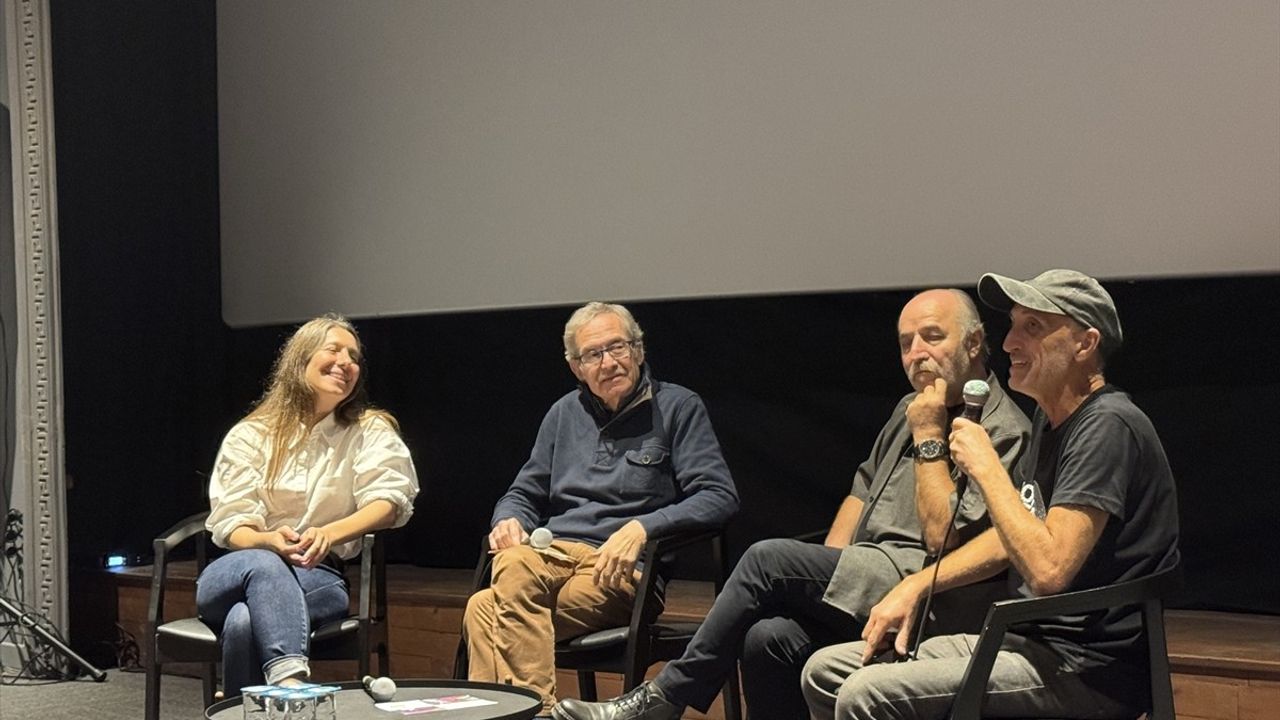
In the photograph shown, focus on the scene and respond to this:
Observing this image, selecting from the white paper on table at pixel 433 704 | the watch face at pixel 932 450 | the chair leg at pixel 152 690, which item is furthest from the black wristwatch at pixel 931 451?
the chair leg at pixel 152 690

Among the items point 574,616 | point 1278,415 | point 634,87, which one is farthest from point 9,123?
point 1278,415

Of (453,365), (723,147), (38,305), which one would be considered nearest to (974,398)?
(723,147)

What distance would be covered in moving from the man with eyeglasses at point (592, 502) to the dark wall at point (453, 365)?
0.87m

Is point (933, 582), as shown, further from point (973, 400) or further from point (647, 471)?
point (647, 471)

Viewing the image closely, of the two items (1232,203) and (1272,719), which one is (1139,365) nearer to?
(1232,203)

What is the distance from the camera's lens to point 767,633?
306 cm

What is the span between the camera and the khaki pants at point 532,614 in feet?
11.2

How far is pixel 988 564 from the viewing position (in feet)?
9.12

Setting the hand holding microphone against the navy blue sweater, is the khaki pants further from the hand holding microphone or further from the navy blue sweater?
the navy blue sweater

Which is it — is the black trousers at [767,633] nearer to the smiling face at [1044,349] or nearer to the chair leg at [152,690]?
the smiling face at [1044,349]

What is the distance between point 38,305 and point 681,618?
110 inches

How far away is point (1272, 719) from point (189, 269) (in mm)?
4248

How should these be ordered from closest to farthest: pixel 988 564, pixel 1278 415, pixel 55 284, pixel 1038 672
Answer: pixel 1038 672
pixel 988 564
pixel 1278 415
pixel 55 284

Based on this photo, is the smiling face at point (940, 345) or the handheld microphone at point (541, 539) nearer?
the smiling face at point (940, 345)
